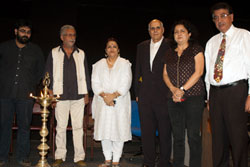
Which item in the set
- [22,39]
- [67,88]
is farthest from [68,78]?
[22,39]

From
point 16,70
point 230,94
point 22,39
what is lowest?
point 230,94

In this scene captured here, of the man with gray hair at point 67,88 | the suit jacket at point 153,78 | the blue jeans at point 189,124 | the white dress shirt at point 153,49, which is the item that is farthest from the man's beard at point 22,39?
the blue jeans at point 189,124

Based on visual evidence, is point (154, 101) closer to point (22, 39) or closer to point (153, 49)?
point (153, 49)

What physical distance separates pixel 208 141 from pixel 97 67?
180cm

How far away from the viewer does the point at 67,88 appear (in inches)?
161

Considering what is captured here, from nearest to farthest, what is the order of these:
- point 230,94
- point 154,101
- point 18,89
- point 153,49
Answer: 1. point 230,94
2. point 154,101
3. point 153,49
4. point 18,89

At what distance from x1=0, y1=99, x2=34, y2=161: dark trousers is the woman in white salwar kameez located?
951 millimetres

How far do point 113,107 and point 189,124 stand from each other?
1.17 metres

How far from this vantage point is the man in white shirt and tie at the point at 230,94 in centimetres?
295

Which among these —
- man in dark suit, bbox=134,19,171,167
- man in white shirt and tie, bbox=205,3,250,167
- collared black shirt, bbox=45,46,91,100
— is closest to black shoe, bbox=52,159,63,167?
collared black shirt, bbox=45,46,91,100

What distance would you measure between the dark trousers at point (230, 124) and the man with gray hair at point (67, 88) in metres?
1.87

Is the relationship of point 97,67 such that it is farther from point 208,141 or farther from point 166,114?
point 208,141

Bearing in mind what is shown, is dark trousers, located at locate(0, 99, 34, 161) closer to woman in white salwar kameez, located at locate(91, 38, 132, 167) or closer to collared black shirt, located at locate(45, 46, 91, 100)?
collared black shirt, located at locate(45, 46, 91, 100)

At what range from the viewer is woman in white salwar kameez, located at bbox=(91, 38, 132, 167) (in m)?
3.98
